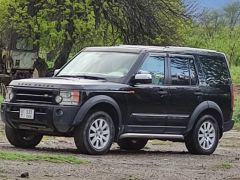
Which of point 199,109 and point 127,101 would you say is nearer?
point 127,101

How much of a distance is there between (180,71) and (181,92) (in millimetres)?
411

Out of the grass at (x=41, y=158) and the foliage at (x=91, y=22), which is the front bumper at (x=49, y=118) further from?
the foliage at (x=91, y=22)

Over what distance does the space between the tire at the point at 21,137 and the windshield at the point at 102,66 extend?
117cm

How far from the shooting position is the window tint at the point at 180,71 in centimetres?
1335

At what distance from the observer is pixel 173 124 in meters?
13.2

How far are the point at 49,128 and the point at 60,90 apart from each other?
0.60 metres

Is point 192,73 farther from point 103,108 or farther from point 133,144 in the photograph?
point 103,108

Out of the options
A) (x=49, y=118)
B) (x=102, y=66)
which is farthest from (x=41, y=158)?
(x=102, y=66)

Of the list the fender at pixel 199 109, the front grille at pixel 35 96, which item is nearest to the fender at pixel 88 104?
the front grille at pixel 35 96

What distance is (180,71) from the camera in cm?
1349

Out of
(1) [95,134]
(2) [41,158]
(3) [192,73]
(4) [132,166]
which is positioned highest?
(3) [192,73]

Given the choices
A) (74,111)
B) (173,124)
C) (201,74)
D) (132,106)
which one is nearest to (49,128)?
(74,111)

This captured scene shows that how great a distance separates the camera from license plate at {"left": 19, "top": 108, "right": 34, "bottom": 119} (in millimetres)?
11867

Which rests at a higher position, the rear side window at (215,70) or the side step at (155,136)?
the rear side window at (215,70)
